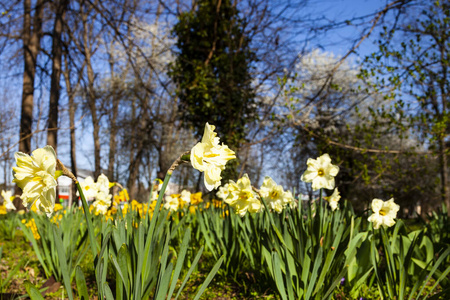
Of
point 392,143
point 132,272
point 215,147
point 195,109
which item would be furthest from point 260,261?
point 392,143

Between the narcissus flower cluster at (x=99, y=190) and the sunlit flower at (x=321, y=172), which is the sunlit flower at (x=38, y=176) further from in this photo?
the sunlit flower at (x=321, y=172)

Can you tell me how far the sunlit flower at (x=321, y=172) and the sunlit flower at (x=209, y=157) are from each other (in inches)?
36.4

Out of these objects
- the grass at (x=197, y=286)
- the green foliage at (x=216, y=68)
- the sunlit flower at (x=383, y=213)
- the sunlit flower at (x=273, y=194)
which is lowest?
the grass at (x=197, y=286)

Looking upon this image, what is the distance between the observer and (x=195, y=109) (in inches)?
249

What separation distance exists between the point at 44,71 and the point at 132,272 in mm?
8740

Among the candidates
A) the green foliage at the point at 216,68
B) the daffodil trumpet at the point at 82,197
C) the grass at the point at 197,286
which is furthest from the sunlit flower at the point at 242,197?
the green foliage at the point at 216,68

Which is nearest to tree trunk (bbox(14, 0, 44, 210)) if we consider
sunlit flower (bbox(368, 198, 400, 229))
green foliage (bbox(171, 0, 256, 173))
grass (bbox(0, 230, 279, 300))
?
green foliage (bbox(171, 0, 256, 173))

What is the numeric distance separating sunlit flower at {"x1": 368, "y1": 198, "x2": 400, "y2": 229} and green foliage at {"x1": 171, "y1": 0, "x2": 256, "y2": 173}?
4.02 meters

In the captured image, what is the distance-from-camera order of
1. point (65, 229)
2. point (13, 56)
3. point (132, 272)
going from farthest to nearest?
point (13, 56) < point (65, 229) < point (132, 272)

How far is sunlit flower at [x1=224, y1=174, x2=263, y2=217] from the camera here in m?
1.86

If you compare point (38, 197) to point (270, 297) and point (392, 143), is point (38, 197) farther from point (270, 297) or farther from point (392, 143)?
point (392, 143)

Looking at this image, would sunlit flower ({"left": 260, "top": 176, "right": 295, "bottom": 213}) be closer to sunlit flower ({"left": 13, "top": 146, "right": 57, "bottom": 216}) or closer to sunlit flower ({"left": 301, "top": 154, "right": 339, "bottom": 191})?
sunlit flower ({"left": 301, "top": 154, "right": 339, "bottom": 191})

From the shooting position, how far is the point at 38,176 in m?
1.05

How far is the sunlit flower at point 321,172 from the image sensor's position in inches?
76.6
